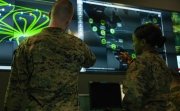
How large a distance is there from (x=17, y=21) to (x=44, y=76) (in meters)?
1.16

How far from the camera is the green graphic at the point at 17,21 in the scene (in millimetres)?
2947

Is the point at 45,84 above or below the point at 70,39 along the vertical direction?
below

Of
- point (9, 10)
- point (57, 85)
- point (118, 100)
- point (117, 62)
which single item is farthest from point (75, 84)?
point (117, 62)

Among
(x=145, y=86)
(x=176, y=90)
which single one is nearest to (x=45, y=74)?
(x=145, y=86)

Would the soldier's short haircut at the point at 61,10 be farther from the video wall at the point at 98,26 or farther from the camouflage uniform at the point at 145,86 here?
the video wall at the point at 98,26

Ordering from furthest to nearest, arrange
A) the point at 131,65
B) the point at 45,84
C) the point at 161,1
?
the point at 161,1 < the point at 131,65 < the point at 45,84

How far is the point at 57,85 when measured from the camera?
2.04m

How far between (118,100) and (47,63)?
45.4 inches

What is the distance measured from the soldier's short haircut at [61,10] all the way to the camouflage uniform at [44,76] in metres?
0.16

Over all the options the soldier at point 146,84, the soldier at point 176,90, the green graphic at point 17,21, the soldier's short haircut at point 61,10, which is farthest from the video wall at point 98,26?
the soldier at point 146,84

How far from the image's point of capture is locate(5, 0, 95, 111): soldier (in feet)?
6.48

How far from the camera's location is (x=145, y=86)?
2348 mm

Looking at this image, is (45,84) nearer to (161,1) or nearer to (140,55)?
(140,55)

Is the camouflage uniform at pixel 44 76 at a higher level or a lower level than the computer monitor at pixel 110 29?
lower
